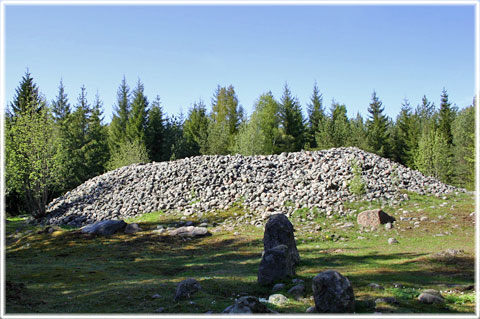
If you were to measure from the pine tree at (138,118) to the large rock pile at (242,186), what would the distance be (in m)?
17.5

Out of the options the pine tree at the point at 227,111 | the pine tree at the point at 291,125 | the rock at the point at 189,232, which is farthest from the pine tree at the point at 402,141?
the rock at the point at 189,232

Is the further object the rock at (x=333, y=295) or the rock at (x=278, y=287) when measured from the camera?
the rock at (x=278, y=287)

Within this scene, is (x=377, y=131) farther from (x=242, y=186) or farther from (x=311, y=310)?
(x=311, y=310)

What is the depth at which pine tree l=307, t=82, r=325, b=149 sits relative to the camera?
6037cm

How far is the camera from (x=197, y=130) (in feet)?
187

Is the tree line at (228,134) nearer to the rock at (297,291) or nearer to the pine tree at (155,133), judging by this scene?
the pine tree at (155,133)

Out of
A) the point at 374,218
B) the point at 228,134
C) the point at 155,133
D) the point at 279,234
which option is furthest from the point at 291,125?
the point at 279,234

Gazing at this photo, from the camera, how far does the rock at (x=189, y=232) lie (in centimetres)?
1959

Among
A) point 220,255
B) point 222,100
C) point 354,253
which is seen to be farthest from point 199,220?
point 222,100

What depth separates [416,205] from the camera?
21.1 meters

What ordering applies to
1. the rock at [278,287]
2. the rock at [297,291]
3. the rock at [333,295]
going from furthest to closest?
the rock at [278,287] → the rock at [297,291] → the rock at [333,295]

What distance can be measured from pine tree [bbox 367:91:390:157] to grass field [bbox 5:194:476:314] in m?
28.1

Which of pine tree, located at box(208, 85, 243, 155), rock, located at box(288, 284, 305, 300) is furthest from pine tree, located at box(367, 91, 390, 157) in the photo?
rock, located at box(288, 284, 305, 300)

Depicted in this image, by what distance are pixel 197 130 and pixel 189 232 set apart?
125ft
